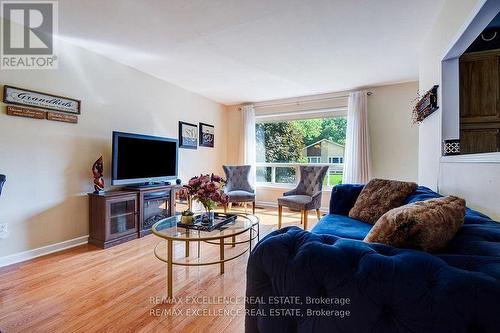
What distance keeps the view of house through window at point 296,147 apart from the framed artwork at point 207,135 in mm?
1034

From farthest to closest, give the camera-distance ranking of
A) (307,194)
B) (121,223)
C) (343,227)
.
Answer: (307,194) < (121,223) < (343,227)

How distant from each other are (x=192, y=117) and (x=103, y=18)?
2404mm

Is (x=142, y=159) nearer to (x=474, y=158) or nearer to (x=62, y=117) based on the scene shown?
(x=62, y=117)

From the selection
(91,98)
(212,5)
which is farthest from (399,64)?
(91,98)

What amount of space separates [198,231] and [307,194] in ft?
7.50

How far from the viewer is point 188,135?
4465 mm

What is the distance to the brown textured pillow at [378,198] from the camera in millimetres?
1943

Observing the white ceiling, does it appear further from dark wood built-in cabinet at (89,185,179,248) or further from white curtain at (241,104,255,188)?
dark wood built-in cabinet at (89,185,179,248)

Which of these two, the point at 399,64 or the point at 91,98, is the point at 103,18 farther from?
the point at 399,64

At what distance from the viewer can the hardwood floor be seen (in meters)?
1.52

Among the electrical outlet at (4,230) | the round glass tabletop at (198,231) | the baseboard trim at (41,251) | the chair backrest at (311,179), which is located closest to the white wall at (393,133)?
the chair backrest at (311,179)

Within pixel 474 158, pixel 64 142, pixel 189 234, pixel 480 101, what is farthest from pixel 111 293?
pixel 480 101

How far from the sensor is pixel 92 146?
297cm

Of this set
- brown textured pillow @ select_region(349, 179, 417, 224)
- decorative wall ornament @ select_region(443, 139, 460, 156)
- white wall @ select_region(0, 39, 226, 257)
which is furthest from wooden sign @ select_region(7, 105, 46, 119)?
decorative wall ornament @ select_region(443, 139, 460, 156)
